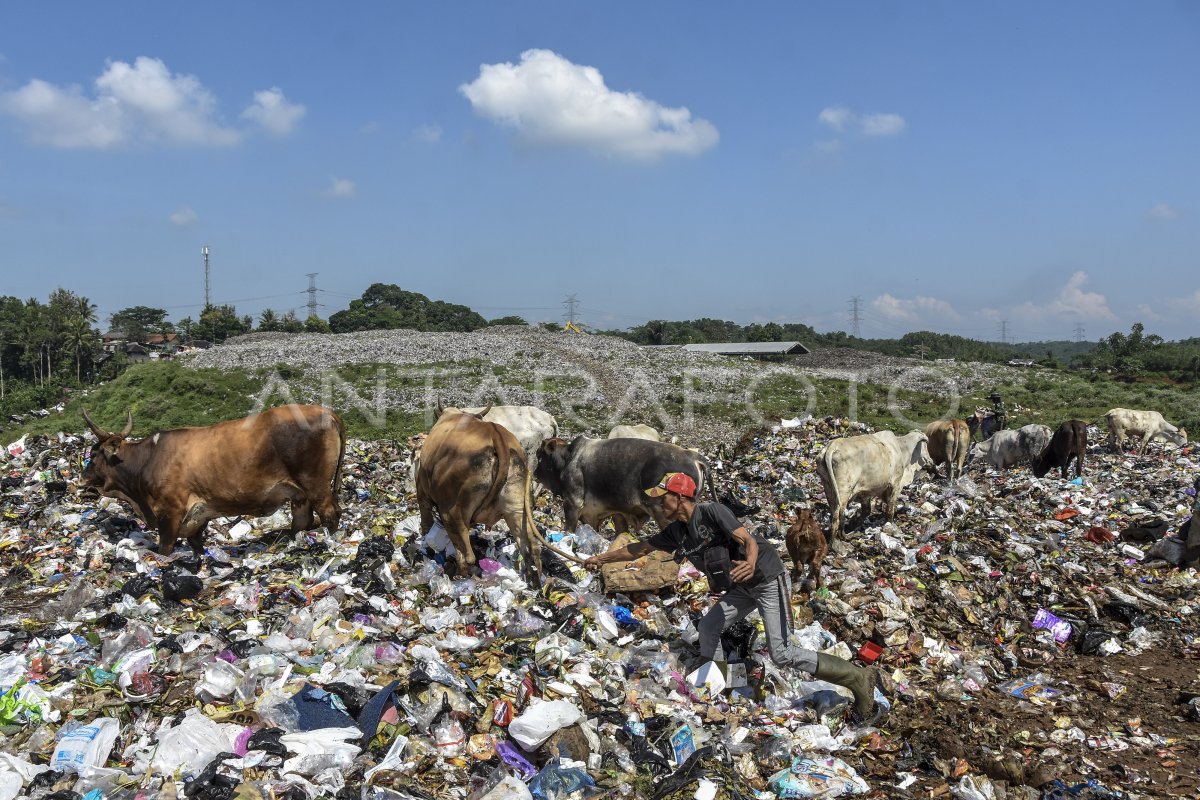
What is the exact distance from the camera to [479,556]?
7.91m

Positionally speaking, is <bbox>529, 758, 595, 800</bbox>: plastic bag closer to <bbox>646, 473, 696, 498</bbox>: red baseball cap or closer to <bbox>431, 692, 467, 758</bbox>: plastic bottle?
<bbox>431, 692, 467, 758</bbox>: plastic bottle

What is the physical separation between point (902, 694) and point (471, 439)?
4204mm

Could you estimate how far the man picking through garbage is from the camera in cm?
518

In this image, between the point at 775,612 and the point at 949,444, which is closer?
the point at 775,612

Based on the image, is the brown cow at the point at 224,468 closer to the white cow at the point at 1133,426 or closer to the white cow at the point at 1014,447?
the white cow at the point at 1014,447

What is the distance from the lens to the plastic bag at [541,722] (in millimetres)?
4746

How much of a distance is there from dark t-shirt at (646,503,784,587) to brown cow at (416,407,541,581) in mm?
2212

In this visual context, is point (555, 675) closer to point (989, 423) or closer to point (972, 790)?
point (972, 790)

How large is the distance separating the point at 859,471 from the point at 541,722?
22.9ft

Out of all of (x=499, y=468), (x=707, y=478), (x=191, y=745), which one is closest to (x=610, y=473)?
(x=707, y=478)

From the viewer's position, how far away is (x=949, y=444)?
48.2ft

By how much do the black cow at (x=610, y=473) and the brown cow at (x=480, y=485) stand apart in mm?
1570

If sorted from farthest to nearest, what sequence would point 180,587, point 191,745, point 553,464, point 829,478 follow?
point 829,478 → point 553,464 → point 180,587 → point 191,745

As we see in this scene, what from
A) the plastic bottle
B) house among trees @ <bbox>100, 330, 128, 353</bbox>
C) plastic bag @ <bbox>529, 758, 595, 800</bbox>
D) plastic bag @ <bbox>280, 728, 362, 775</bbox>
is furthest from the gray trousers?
house among trees @ <bbox>100, 330, 128, 353</bbox>
